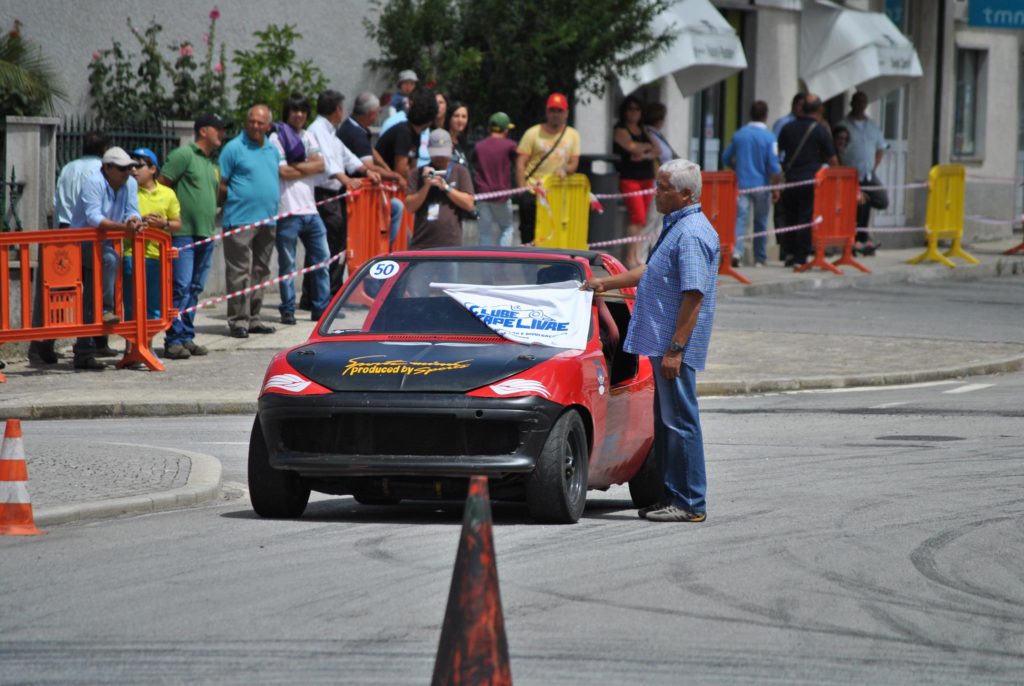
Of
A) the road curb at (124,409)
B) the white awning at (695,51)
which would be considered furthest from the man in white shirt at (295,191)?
the white awning at (695,51)

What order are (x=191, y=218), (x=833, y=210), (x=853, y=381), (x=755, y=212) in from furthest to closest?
1. (x=755, y=212)
2. (x=833, y=210)
3. (x=191, y=218)
4. (x=853, y=381)

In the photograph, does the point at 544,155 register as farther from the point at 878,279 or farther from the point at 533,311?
the point at 533,311

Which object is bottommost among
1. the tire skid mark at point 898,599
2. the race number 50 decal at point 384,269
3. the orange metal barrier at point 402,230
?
the tire skid mark at point 898,599

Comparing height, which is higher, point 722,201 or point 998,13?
point 998,13

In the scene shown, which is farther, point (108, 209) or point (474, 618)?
point (108, 209)

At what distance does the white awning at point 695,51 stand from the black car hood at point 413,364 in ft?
54.1

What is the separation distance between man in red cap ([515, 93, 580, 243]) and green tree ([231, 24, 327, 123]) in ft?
8.93

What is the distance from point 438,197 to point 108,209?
2819mm

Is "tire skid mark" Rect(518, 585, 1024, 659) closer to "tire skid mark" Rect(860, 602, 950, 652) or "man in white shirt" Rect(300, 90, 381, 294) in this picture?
"tire skid mark" Rect(860, 602, 950, 652)

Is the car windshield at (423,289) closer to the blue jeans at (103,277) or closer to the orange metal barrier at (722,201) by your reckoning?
the blue jeans at (103,277)

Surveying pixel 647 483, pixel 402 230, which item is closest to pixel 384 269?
pixel 647 483

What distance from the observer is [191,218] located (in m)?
16.1

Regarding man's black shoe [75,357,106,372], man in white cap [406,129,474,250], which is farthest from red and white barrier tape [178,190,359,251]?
man in white cap [406,129,474,250]

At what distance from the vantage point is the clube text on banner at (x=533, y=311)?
9.28m
